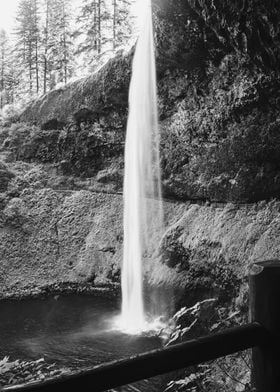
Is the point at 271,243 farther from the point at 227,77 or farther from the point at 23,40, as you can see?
the point at 23,40

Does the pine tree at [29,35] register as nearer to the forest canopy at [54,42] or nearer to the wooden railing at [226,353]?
the forest canopy at [54,42]

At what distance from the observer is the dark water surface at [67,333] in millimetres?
8039

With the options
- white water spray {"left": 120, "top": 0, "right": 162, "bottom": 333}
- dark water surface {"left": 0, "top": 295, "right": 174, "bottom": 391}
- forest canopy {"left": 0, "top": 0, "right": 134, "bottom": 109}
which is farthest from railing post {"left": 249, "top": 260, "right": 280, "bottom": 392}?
forest canopy {"left": 0, "top": 0, "right": 134, "bottom": 109}

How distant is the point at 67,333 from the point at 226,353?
8.77m

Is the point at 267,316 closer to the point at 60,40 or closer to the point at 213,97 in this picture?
the point at 213,97

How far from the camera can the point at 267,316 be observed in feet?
5.54

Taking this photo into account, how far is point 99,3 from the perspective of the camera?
27.1 meters

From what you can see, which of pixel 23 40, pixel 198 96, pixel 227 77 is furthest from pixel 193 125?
pixel 23 40

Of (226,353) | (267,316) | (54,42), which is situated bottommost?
(226,353)

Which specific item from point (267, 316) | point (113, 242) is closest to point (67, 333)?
point (113, 242)

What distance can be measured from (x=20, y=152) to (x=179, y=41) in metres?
9.58

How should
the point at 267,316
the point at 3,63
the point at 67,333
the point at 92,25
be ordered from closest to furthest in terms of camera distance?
the point at 267,316, the point at 67,333, the point at 92,25, the point at 3,63

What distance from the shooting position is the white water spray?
1266 centimetres

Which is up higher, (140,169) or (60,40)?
(60,40)
